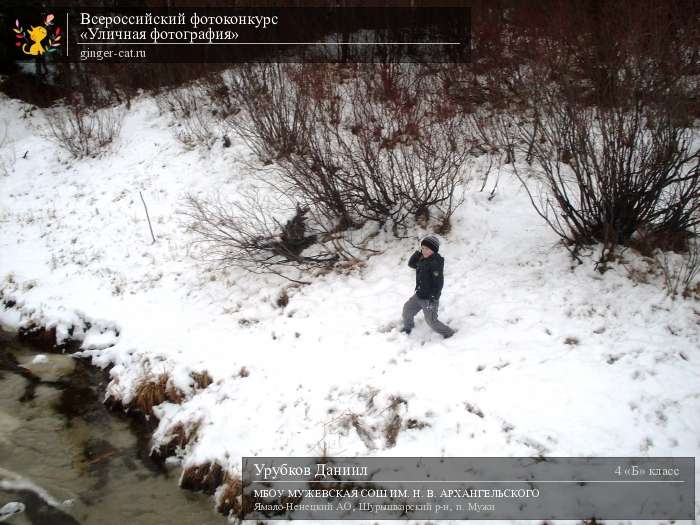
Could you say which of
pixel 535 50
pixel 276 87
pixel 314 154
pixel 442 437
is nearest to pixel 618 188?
pixel 442 437

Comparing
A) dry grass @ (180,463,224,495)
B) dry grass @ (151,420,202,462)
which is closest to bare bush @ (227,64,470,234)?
dry grass @ (151,420,202,462)

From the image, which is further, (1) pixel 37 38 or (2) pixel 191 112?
(1) pixel 37 38

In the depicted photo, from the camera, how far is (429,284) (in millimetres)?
5535

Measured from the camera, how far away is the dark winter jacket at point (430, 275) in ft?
18.0

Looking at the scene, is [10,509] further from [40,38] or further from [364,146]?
[40,38]

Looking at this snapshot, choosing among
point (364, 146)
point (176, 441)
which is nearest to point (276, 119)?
point (364, 146)

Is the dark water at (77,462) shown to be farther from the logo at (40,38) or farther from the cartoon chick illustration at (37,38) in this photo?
the cartoon chick illustration at (37,38)

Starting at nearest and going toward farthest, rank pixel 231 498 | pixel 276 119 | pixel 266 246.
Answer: pixel 231 498
pixel 266 246
pixel 276 119

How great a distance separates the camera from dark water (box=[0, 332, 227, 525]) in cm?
482

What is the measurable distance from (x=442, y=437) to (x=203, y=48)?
51.5 feet

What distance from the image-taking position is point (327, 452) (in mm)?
4840

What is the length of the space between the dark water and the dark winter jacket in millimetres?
3472

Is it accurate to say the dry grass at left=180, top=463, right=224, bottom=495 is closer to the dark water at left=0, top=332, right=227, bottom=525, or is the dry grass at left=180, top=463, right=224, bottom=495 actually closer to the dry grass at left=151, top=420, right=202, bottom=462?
the dark water at left=0, top=332, right=227, bottom=525

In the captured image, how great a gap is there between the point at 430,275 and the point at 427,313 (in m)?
0.54
